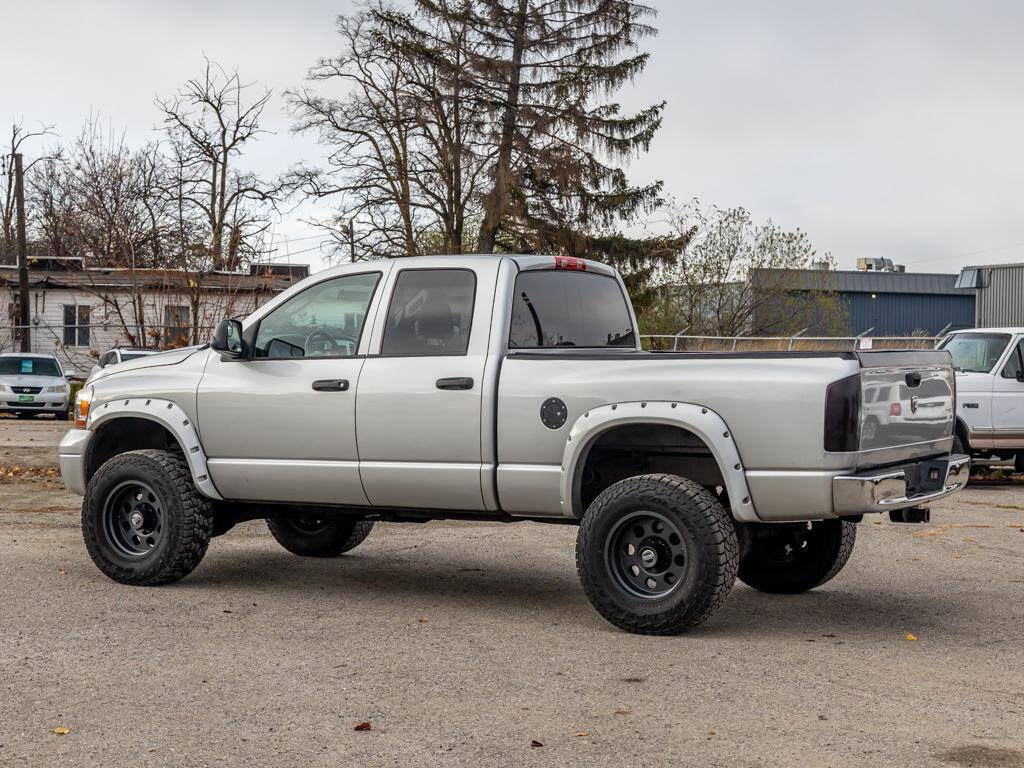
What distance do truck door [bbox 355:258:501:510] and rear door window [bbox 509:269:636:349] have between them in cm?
25

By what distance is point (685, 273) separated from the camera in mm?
38469

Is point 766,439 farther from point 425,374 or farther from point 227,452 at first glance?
point 227,452

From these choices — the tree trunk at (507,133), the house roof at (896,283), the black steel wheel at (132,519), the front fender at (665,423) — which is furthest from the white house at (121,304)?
the house roof at (896,283)

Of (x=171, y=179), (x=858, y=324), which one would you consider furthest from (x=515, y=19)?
(x=858, y=324)

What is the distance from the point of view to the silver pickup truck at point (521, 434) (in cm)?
646

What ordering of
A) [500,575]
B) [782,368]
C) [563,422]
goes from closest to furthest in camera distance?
[782,368], [563,422], [500,575]

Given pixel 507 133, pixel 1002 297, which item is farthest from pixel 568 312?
pixel 1002 297

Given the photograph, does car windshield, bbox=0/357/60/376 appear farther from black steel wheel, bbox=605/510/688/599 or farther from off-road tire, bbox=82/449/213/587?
black steel wheel, bbox=605/510/688/599

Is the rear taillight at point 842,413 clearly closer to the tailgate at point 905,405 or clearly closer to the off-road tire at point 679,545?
the tailgate at point 905,405

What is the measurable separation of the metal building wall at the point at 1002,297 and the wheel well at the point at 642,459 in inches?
1749

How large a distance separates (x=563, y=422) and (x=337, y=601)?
1.91m

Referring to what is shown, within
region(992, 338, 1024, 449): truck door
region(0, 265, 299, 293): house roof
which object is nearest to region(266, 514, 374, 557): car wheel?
region(992, 338, 1024, 449): truck door

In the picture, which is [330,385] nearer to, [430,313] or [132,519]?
[430,313]

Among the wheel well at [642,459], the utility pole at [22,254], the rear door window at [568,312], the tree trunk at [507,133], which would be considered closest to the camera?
the wheel well at [642,459]
